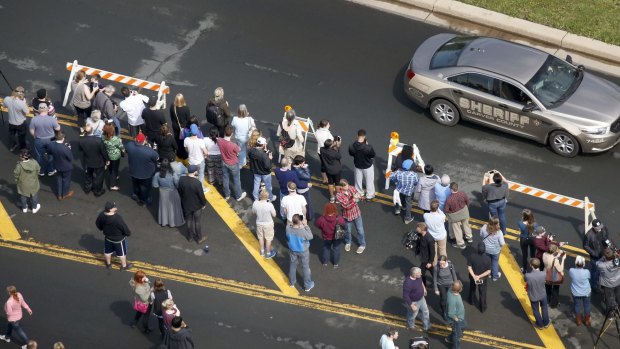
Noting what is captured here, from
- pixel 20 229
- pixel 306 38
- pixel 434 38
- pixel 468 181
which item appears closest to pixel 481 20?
pixel 434 38

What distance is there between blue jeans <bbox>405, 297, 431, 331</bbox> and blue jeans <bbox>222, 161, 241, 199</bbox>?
4.65 m

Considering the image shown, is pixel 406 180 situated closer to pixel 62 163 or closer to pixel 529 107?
pixel 529 107

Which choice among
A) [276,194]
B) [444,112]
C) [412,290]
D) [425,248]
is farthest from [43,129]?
[444,112]

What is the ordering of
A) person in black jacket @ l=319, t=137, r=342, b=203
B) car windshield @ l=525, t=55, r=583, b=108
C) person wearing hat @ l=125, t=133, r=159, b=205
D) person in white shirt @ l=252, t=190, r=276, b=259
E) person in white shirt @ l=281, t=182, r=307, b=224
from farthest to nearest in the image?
car windshield @ l=525, t=55, r=583, b=108 < person in black jacket @ l=319, t=137, r=342, b=203 < person wearing hat @ l=125, t=133, r=159, b=205 < person in white shirt @ l=281, t=182, r=307, b=224 < person in white shirt @ l=252, t=190, r=276, b=259

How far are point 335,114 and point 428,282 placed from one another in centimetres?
545

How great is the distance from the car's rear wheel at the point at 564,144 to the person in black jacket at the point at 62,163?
10078 mm

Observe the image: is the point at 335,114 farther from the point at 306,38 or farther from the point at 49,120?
the point at 49,120

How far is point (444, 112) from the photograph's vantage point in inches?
925

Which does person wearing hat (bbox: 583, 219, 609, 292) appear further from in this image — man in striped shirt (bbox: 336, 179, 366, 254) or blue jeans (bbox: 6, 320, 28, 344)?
blue jeans (bbox: 6, 320, 28, 344)

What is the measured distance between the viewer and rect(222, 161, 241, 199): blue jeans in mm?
20984

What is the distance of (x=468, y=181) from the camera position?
22.1 m

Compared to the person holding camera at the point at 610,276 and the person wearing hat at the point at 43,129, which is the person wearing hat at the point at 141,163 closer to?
the person wearing hat at the point at 43,129

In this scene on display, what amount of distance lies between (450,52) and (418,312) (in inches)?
288

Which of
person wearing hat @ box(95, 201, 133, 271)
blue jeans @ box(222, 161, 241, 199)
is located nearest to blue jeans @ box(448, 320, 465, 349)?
blue jeans @ box(222, 161, 241, 199)
